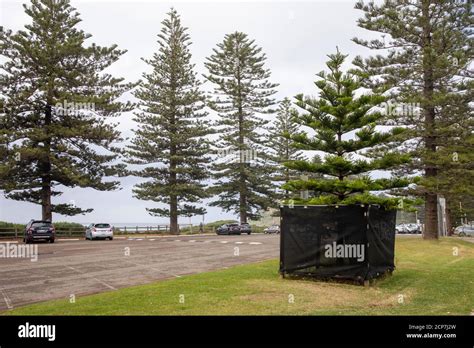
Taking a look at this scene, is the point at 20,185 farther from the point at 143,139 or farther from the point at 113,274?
the point at 113,274

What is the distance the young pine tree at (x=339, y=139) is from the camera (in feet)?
47.4

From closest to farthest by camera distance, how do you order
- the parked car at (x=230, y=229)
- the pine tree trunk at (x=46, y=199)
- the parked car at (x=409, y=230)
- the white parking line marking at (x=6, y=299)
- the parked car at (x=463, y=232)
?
the white parking line marking at (x=6, y=299), the pine tree trunk at (x=46, y=199), the parked car at (x=230, y=229), the parked car at (x=463, y=232), the parked car at (x=409, y=230)

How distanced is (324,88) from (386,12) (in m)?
18.6

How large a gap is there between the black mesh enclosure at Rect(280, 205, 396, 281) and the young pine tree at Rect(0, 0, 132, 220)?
27605 mm

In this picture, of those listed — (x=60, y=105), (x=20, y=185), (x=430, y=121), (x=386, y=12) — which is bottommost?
(x=20, y=185)

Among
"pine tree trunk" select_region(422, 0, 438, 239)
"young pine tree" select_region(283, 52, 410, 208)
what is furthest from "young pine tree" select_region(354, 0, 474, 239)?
"young pine tree" select_region(283, 52, 410, 208)

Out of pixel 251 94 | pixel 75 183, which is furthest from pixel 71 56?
pixel 251 94

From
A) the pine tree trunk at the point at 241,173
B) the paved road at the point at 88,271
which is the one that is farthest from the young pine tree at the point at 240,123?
the paved road at the point at 88,271

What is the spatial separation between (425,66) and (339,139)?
16.6 meters

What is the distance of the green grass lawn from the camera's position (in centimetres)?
858

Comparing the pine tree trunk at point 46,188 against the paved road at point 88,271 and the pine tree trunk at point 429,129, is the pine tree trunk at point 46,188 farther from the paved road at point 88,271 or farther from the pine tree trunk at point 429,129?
the pine tree trunk at point 429,129

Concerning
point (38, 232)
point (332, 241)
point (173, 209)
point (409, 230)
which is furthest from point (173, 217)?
point (332, 241)

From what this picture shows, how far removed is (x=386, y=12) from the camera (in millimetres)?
30906

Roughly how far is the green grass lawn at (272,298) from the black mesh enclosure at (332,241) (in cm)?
39
